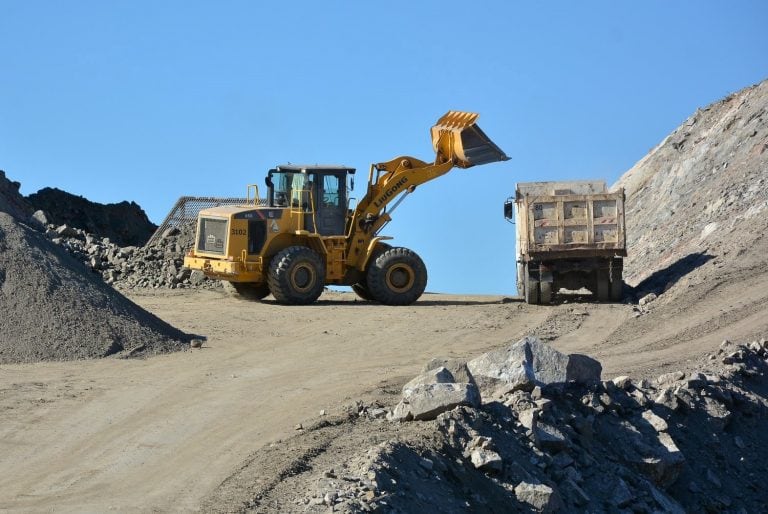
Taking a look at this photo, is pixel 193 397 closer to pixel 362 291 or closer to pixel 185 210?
pixel 362 291

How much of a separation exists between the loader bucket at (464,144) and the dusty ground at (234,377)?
2.98m

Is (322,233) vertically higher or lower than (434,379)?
higher

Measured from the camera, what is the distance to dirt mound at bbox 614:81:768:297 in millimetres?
23391

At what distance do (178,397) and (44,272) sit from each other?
496 cm

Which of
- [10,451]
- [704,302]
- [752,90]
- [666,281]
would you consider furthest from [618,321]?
[752,90]

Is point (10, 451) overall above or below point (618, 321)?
below

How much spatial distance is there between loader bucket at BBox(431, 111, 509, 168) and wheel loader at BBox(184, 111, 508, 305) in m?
0.02

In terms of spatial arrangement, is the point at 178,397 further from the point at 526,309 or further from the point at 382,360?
the point at 526,309

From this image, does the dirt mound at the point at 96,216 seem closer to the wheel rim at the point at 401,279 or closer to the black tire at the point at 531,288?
the wheel rim at the point at 401,279

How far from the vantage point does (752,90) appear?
3478 cm

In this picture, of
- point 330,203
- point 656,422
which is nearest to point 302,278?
point 330,203

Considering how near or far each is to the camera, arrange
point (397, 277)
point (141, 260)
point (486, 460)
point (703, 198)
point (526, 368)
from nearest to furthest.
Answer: point (486, 460) → point (526, 368) → point (397, 277) → point (141, 260) → point (703, 198)

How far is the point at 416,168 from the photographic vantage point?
24.5 metres

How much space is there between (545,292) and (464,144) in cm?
373
